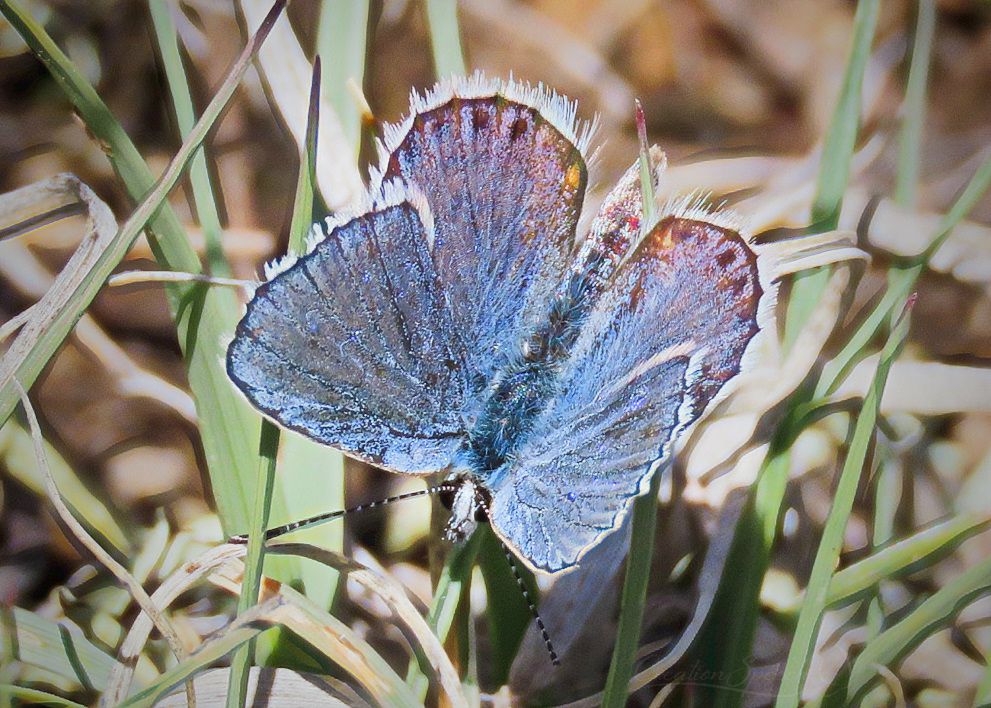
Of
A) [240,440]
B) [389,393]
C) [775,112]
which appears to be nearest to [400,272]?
[389,393]

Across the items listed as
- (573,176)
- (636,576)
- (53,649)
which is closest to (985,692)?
(636,576)

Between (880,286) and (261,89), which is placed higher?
(261,89)

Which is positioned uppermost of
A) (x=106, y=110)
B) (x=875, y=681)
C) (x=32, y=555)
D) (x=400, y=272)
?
(x=106, y=110)

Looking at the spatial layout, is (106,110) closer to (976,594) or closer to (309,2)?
(309,2)

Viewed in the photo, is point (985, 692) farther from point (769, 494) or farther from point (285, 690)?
point (285, 690)

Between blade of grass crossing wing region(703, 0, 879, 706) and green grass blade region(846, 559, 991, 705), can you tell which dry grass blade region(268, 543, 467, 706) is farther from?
green grass blade region(846, 559, 991, 705)

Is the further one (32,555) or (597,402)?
(32,555)

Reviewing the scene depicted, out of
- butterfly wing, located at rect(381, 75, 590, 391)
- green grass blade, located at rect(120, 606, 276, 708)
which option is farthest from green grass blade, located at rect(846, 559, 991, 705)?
green grass blade, located at rect(120, 606, 276, 708)
